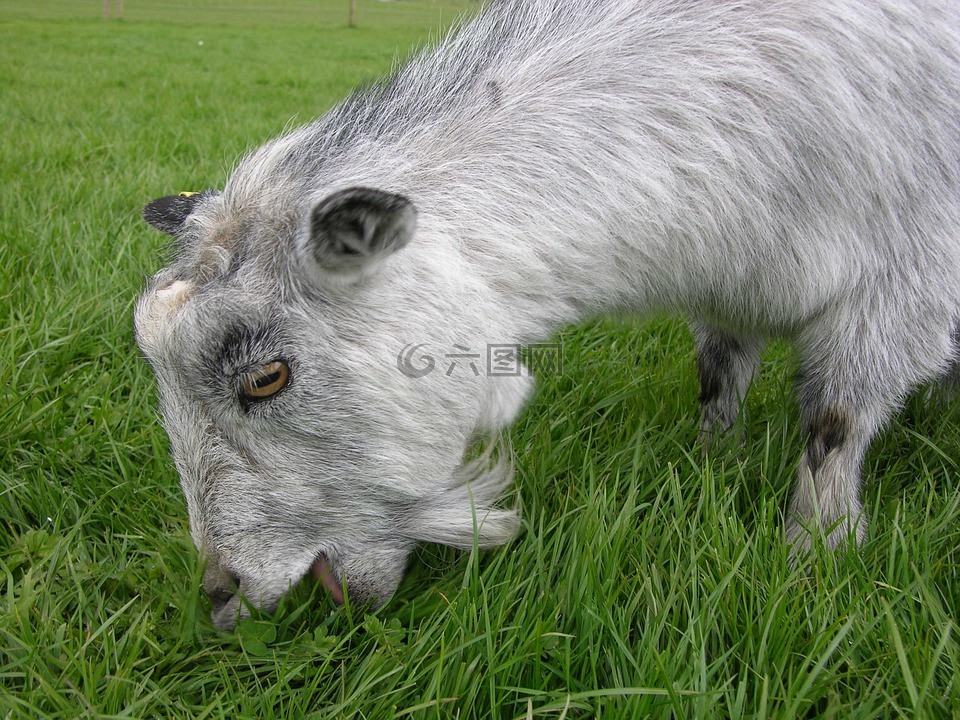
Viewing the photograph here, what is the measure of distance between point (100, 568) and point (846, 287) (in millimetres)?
2548

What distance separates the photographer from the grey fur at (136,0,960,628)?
2.04m

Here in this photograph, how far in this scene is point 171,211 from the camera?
2486mm

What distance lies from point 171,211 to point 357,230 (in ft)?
3.09

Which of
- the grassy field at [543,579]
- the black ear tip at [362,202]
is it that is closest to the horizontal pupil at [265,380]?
the black ear tip at [362,202]

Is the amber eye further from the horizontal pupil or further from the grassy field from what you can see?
the grassy field

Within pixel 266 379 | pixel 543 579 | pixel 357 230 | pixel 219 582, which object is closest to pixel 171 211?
pixel 266 379

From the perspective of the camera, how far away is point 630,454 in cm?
304

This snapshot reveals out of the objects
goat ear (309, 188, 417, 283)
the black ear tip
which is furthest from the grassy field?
the black ear tip

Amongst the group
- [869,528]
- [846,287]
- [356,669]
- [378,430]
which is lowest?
[356,669]

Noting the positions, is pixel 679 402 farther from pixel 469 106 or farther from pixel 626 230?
pixel 469 106

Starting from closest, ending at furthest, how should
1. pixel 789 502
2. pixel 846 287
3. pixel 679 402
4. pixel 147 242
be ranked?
pixel 846 287
pixel 789 502
pixel 679 402
pixel 147 242

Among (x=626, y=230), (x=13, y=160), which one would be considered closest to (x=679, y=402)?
(x=626, y=230)

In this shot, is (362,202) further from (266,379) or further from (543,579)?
(543,579)

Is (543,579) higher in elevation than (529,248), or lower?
lower
